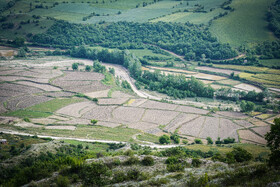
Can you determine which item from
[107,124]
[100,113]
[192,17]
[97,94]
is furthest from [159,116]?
[192,17]

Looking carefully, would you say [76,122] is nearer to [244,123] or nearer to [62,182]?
[62,182]

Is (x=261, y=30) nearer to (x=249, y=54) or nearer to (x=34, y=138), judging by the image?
(x=249, y=54)

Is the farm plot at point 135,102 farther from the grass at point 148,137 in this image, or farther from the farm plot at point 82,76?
the farm plot at point 82,76

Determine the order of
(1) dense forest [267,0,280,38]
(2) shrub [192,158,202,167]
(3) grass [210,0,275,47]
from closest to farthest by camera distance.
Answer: (2) shrub [192,158,202,167]
(3) grass [210,0,275,47]
(1) dense forest [267,0,280,38]

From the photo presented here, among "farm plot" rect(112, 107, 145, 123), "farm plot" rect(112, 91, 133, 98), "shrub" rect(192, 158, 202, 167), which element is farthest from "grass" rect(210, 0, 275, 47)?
"shrub" rect(192, 158, 202, 167)

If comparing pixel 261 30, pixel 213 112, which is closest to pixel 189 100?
pixel 213 112

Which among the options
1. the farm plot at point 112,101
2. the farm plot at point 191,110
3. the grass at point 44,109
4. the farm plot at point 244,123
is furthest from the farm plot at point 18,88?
the farm plot at point 244,123

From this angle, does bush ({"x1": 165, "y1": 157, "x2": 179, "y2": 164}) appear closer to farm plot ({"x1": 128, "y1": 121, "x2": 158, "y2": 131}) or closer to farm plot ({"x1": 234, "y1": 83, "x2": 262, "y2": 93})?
farm plot ({"x1": 128, "y1": 121, "x2": 158, "y2": 131})
